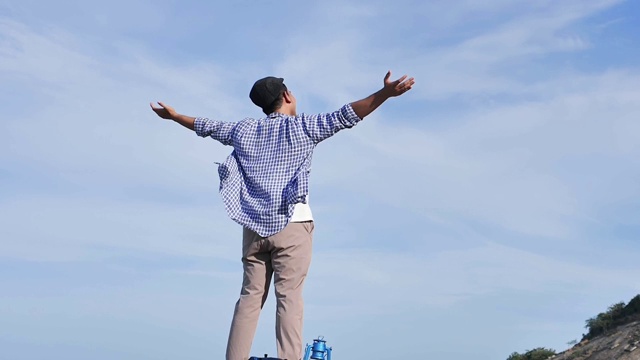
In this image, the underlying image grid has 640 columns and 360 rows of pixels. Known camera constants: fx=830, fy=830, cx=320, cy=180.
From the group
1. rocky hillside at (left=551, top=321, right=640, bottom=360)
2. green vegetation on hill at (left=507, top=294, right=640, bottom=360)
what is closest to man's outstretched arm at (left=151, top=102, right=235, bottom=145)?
rocky hillside at (left=551, top=321, right=640, bottom=360)

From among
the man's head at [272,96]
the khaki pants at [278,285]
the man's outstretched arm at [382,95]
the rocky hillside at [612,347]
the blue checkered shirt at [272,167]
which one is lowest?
the khaki pants at [278,285]

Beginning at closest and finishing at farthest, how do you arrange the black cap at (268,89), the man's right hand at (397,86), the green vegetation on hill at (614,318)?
the man's right hand at (397,86) → the black cap at (268,89) → the green vegetation on hill at (614,318)

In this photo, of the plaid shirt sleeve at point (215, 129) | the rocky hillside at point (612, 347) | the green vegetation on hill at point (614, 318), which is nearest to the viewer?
the plaid shirt sleeve at point (215, 129)

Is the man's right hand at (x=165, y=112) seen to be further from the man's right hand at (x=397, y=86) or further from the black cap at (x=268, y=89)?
the man's right hand at (x=397, y=86)

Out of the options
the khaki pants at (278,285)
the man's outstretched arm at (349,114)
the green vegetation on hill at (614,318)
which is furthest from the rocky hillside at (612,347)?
the man's outstretched arm at (349,114)

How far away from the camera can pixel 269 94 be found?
842 cm

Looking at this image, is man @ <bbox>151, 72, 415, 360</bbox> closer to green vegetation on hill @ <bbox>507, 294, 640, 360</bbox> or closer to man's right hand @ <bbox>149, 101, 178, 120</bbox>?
man's right hand @ <bbox>149, 101, 178, 120</bbox>

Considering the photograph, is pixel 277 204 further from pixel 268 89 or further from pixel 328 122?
pixel 268 89

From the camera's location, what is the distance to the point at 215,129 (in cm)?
868

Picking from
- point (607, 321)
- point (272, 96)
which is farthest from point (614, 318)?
point (272, 96)

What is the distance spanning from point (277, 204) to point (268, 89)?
4.23 feet

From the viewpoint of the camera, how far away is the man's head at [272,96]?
27.7ft

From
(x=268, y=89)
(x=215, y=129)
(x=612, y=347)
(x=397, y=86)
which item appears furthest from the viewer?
(x=612, y=347)

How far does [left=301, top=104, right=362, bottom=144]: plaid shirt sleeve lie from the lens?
7805mm
